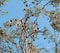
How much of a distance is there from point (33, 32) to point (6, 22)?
122cm

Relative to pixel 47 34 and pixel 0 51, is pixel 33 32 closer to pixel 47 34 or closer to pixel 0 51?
pixel 47 34

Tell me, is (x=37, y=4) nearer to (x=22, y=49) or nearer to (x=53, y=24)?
(x=53, y=24)

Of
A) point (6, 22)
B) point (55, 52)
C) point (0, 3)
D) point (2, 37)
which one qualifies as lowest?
point (55, 52)

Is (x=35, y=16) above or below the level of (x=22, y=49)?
above

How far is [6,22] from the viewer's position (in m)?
10.8

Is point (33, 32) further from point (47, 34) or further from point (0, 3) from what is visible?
point (0, 3)

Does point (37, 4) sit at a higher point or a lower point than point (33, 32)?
higher

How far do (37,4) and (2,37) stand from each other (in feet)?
6.79

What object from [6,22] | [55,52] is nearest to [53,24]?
[55,52]

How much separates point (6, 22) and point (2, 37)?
27.3 inches

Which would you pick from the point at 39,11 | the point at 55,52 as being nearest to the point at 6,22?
the point at 39,11

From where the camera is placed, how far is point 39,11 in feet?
36.1

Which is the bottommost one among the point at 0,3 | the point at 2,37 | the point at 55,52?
the point at 55,52

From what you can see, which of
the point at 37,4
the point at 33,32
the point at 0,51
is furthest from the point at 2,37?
the point at 37,4
